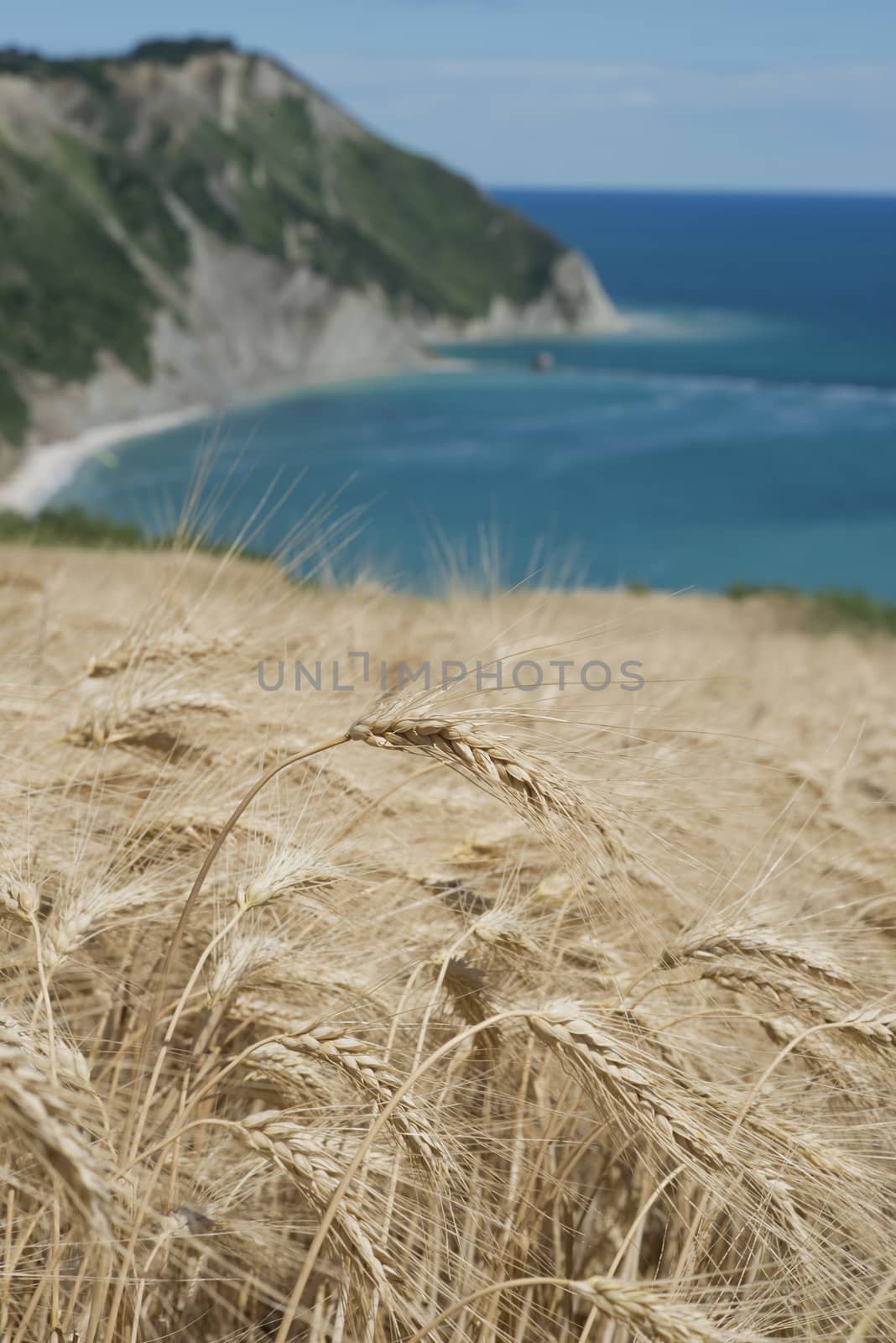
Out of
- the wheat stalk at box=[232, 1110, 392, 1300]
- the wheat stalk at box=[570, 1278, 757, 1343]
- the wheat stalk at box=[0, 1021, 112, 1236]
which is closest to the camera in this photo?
the wheat stalk at box=[0, 1021, 112, 1236]

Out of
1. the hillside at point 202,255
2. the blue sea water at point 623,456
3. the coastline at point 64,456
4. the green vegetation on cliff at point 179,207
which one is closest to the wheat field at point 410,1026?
the blue sea water at point 623,456

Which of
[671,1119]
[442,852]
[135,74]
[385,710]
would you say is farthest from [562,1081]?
[135,74]

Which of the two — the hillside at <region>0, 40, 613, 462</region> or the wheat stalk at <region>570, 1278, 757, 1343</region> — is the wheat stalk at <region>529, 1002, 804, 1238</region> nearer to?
the wheat stalk at <region>570, 1278, 757, 1343</region>

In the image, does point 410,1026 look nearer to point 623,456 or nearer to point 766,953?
point 766,953

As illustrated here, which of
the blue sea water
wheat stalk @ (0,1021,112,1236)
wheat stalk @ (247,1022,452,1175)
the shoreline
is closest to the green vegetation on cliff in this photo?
the shoreline

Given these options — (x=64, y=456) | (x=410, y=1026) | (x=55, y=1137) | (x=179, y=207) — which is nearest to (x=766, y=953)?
(x=410, y=1026)

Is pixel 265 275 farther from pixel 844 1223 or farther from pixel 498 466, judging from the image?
pixel 844 1223
